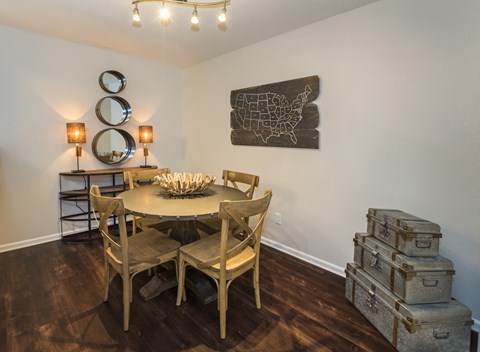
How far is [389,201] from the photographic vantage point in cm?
210

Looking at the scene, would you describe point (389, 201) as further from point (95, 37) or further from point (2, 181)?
point (2, 181)

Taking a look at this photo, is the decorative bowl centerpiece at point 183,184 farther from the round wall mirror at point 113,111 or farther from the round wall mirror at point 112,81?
the round wall mirror at point 112,81

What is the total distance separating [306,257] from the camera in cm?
272

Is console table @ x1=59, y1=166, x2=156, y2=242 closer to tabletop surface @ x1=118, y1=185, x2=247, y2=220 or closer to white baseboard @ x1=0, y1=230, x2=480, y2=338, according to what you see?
white baseboard @ x1=0, y1=230, x2=480, y2=338

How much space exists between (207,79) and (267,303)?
304 cm

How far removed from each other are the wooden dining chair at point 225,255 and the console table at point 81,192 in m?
1.83

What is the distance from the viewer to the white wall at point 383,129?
5.69ft

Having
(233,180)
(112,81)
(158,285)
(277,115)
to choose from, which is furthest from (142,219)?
(112,81)

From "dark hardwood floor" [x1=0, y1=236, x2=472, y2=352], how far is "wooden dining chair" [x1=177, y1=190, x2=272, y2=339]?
0.15 meters

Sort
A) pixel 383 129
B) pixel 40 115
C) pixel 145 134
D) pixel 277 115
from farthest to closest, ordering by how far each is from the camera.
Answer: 1. pixel 145 134
2. pixel 40 115
3. pixel 277 115
4. pixel 383 129

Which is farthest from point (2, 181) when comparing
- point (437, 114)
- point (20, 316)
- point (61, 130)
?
point (437, 114)

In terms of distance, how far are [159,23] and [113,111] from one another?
4.87 feet

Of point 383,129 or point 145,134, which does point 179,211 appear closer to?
point 383,129

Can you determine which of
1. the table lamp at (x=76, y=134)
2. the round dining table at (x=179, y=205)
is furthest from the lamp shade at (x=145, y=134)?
the round dining table at (x=179, y=205)
